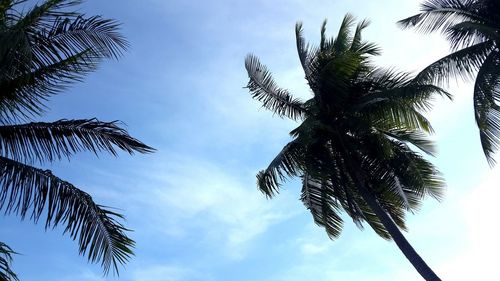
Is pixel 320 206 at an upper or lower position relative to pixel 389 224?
upper

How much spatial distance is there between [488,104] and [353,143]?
4.22 meters

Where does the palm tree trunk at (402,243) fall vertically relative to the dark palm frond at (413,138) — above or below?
below

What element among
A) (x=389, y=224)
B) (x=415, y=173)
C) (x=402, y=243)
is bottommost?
(x=402, y=243)

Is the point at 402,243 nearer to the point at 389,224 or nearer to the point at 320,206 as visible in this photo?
the point at 389,224

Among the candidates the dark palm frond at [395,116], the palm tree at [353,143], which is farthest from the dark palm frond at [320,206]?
the dark palm frond at [395,116]

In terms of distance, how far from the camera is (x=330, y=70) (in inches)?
752

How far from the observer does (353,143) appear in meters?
19.5

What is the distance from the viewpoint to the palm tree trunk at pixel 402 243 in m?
16.9

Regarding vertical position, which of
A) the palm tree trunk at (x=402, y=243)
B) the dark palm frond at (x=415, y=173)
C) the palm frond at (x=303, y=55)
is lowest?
the palm tree trunk at (x=402, y=243)

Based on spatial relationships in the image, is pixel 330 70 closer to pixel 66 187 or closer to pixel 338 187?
pixel 338 187

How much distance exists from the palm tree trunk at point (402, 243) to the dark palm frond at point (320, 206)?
7.14 feet

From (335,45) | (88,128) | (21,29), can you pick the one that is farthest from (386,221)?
(21,29)

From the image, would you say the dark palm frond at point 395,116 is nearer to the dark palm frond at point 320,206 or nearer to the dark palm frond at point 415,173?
the dark palm frond at point 415,173

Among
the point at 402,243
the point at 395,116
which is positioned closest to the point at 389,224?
the point at 402,243
